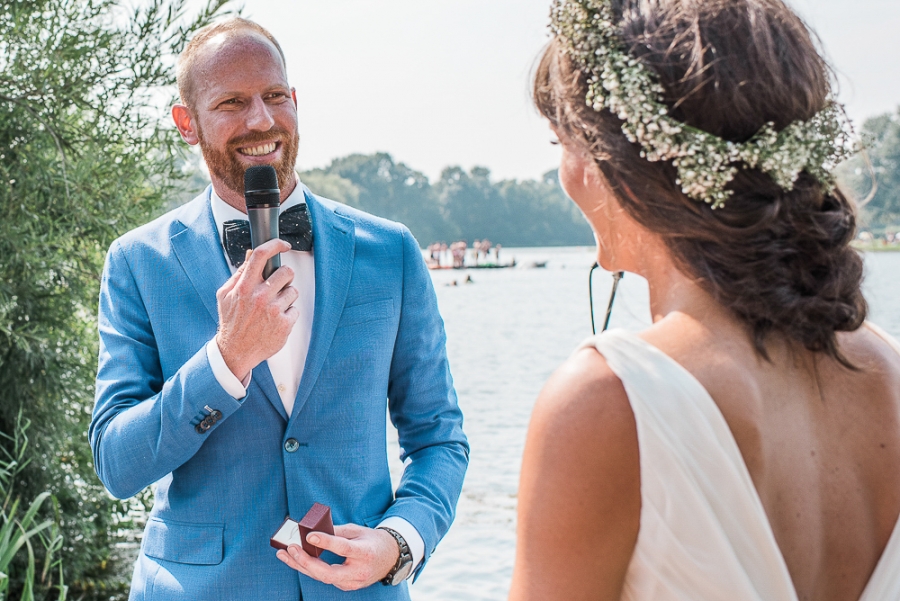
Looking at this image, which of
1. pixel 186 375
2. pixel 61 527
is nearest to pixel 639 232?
pixel 186 375

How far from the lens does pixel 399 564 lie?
7.04ft

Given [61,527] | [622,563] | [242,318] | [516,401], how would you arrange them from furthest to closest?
[516,401] → [61,527] → [242,318] → [622,563]

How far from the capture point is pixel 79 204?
15.8 ft

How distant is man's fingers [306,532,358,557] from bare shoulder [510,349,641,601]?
2.41 feet

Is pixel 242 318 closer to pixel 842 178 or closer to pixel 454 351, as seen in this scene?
pixel 842 178

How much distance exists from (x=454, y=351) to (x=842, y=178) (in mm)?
23770

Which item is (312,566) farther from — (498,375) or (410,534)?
(498,375)

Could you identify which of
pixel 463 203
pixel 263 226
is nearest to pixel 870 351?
pixel 263 226

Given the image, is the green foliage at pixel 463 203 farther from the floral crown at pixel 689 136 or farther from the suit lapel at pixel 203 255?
the floral crown at pixel 689 136

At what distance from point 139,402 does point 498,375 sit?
18708 millimetres

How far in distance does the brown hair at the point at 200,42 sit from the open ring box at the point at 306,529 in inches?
47.2

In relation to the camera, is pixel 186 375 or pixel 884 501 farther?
pixel 186 375

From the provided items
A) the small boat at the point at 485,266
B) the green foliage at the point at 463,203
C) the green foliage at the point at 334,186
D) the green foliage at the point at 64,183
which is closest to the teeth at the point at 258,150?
the green foliage at the point at 64,183

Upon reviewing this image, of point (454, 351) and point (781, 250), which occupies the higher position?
point (781, 250)
